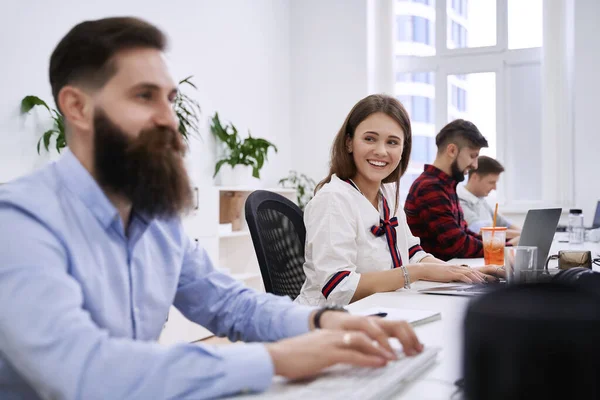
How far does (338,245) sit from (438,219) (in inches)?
46.8

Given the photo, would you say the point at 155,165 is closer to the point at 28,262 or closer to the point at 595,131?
the point at 28,262

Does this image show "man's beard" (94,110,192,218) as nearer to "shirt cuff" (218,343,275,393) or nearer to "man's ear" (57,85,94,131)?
"man's ear" (57,85,94,131)

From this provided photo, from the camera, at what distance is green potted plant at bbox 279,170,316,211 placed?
5707mm

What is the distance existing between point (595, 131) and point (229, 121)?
3.27 m

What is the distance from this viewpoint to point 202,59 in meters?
4.69

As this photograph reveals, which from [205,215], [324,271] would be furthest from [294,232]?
[205,215]

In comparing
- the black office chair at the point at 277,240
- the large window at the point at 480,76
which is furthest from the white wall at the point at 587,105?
the black office chair at the point at 277,240

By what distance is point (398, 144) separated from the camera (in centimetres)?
215

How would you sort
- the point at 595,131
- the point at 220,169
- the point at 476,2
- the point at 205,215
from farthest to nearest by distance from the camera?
1. the point at 476,2
2. the point at 595,131
3. the point at 220,169
4. the point at 205,215

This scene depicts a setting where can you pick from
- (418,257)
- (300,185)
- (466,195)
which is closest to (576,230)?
(466,195)

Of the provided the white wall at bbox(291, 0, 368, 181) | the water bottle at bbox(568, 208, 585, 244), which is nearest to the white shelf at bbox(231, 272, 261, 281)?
the white wall at bbox(291, 0, 368, 181)

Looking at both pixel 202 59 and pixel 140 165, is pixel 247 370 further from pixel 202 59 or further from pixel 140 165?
pixel 202 59

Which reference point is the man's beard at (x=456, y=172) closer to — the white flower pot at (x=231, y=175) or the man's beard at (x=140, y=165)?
the white flower pot at (x=231, y=175)

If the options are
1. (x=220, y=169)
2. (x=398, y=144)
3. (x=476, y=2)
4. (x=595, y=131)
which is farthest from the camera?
(x=476, y=2)
